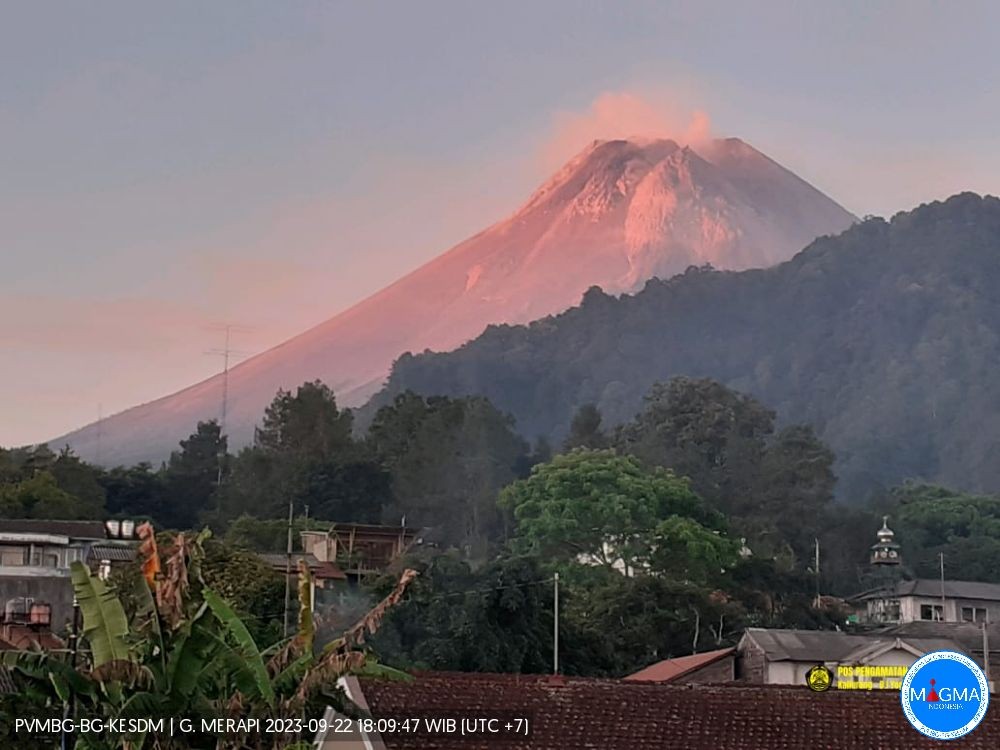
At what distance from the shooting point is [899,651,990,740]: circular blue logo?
26297 millimetres

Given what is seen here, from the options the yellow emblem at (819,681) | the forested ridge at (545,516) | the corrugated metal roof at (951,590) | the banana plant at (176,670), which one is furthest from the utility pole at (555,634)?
the corrugated metal roof at (951,590)

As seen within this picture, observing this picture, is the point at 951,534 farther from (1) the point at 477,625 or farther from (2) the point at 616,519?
(1) the point at 477,625

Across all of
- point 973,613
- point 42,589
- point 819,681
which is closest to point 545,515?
point 42,589

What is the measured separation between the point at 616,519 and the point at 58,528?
24.8 metres

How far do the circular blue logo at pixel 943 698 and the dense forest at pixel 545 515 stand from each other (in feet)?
49.1

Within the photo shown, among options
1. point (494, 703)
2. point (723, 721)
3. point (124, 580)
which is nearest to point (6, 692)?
point (494, 703)

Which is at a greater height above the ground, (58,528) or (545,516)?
(545,516)

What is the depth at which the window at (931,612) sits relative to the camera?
9188 cm

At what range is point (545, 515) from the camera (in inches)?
3022

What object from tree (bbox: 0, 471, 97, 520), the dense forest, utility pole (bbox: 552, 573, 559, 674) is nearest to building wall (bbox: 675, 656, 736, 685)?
utility pole (bbox: 552, 573, 559, 674)

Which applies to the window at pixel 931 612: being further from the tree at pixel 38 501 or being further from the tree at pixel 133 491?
the tree at pixel 38 501

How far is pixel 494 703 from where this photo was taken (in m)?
26.0

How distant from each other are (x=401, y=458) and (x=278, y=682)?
9212cm

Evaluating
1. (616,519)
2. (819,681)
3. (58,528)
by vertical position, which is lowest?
(819,681)
